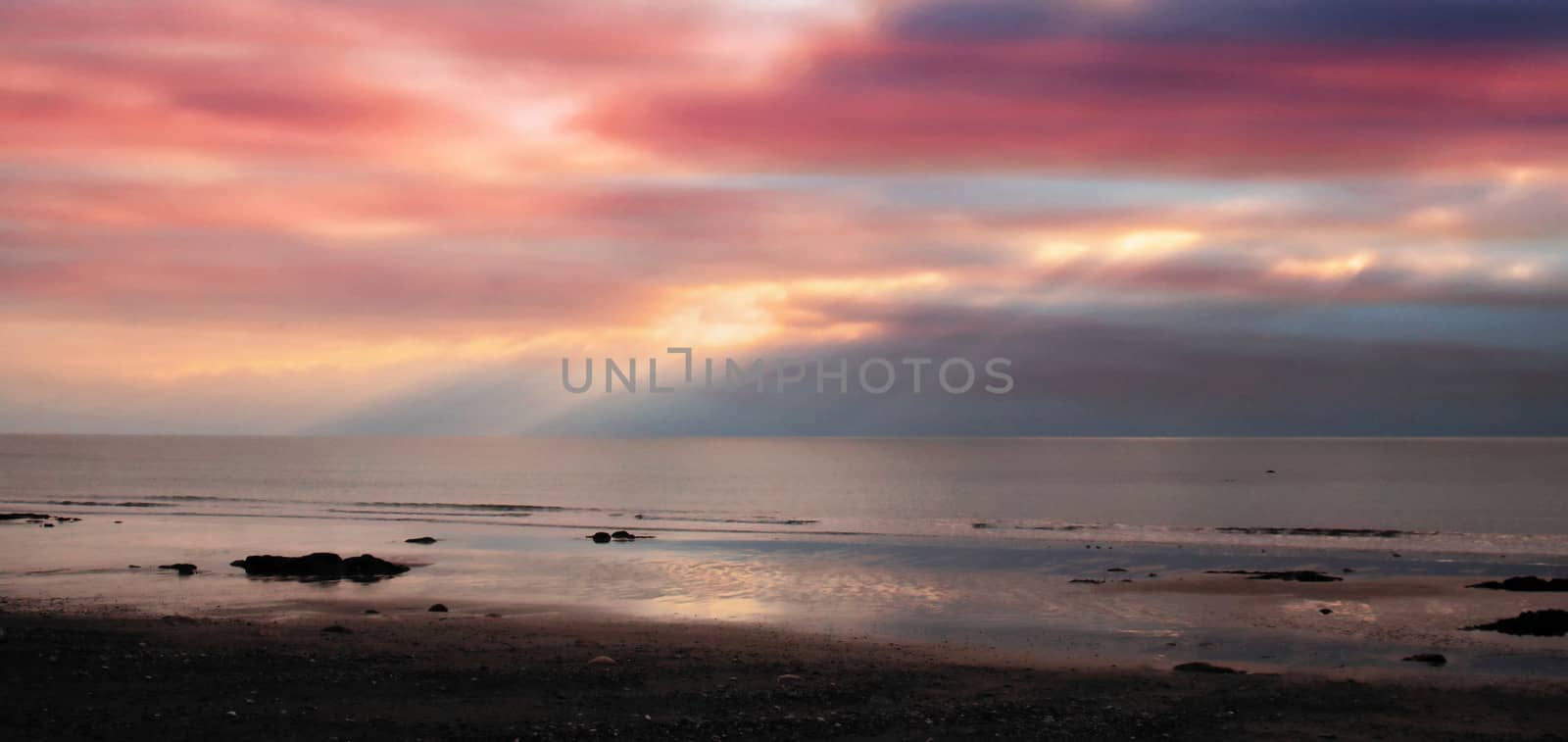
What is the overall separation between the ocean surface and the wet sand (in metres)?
4.15

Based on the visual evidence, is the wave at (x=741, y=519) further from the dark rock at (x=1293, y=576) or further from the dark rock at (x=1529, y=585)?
the dark rock at (x=1529, y=585)

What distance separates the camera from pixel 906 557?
4747 cm

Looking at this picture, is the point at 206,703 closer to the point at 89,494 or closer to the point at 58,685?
the point at 58,685

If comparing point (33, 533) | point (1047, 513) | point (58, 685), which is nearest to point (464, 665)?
point (58, 685)

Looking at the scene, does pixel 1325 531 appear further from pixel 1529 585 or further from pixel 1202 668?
pixel 1202 668

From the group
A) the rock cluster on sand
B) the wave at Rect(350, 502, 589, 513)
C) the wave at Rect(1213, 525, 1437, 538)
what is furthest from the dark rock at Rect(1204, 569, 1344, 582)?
the wave at Rect(350, 502, 589, 513)

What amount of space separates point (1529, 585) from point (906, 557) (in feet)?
73.3

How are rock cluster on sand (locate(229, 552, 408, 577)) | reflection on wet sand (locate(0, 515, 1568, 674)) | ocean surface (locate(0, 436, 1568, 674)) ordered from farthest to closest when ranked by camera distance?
1. rock cluster on sand (locate(229, 552, 408, 577))
2. ocean surface (locate(0, 436, 1568, 674))
3. reflection on wet sand (locate(0, 515, 1568, 674))

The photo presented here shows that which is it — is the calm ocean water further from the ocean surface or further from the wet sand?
the wet sand

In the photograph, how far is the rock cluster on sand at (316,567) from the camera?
123ft

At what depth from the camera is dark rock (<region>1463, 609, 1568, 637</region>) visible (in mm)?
26328

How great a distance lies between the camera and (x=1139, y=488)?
11819 cm

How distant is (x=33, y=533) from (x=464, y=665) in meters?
44.3

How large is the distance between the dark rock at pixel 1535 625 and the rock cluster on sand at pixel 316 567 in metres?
33.4
